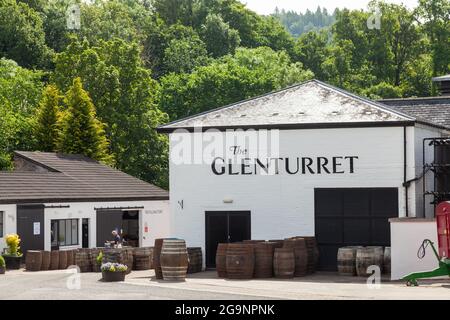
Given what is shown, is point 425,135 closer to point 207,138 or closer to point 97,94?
point 207,138

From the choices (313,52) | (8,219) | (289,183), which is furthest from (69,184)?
(313,52)

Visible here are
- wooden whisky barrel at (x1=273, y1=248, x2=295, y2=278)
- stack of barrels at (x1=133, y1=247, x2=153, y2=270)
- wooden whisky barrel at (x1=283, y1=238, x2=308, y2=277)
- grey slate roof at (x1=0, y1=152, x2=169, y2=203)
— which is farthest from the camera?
grey slate roof at (x1=0, y1=152, x2=169, y2=203)

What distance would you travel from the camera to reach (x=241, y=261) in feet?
108

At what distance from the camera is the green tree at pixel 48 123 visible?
66062 mm

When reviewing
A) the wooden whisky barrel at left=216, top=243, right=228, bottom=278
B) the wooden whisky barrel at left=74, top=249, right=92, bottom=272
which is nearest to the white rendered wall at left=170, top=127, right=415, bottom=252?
the wooden whisky barrel at left=74, top=249, right=92, bottom=272

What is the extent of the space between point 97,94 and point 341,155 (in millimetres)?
38315

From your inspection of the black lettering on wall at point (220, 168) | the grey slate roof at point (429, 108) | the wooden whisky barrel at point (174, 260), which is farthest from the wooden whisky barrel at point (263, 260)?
the grey slate roof at point (429, 108)

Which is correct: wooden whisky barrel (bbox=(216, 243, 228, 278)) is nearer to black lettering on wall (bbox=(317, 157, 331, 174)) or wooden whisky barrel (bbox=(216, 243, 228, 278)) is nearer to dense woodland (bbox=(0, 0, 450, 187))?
black lettering on wall (bbox=(317, 157, 331, 174))

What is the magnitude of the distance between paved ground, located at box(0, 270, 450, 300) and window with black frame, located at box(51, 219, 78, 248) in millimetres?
10655

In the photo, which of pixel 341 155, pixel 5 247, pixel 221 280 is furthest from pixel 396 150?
pixel 5 247

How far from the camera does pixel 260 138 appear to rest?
37.0 metres

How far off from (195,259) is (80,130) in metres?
29.4

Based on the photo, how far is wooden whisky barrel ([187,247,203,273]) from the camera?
117 feet

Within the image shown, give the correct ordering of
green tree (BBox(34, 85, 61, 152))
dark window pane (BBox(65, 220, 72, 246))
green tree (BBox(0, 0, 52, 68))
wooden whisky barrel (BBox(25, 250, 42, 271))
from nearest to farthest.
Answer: wooden whisky barrel (BBox(25, 250, 42, 271))
dark window pane (BBox(65, 220, 72, 246))
green tree (BBox(34, 85, 61, 152))
green tree (BBox(0, 0, 52, 68))
